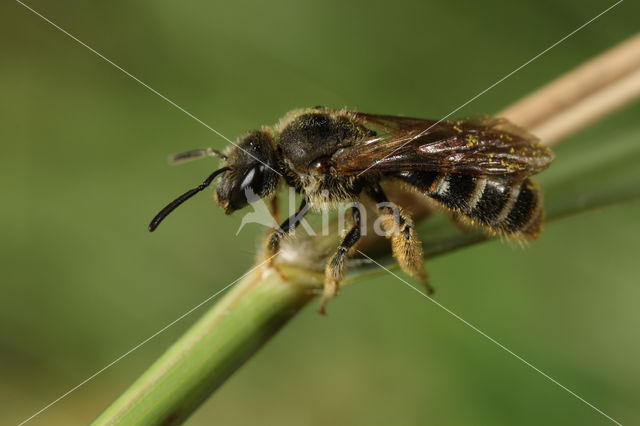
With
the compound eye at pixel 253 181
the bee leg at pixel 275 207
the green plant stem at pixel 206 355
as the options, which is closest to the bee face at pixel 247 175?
the compound eye at pixel 253 181

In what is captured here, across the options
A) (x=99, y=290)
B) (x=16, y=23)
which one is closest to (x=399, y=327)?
(x=99, y=290)

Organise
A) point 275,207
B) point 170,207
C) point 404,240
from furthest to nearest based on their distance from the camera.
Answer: point 275,207 < point 404,240 < point 170,207

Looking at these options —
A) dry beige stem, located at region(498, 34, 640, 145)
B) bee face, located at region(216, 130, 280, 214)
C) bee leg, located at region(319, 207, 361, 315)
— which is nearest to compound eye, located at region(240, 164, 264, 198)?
bee face, located at region(216, 130, 280, 214)

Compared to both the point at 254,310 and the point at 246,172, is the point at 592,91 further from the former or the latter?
the point at 254,310

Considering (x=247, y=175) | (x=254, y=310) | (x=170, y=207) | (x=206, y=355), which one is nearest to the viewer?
(x=206, y=355)

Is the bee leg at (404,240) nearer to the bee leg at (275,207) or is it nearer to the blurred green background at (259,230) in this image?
the bee leg at (275,207)

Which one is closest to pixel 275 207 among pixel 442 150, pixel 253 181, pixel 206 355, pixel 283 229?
pixel 253 181
